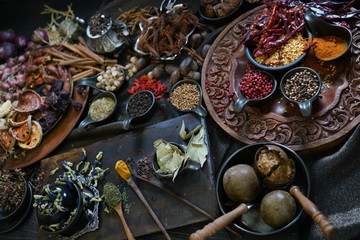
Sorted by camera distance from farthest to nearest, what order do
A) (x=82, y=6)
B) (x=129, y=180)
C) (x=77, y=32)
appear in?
(x=82, y=6) → (x=77, y=32) → (x=129, y=180)

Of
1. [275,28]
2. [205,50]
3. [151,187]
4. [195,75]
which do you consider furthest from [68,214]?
[275,28]

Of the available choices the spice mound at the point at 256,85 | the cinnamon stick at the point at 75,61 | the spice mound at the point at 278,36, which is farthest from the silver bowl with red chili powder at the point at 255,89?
the cinnamon stick at the point at 75,61

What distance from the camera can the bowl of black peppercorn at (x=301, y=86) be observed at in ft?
6.43

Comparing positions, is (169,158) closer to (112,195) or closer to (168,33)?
(112,195)

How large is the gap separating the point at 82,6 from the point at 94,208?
257cm

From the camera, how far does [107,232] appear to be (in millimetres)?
2207

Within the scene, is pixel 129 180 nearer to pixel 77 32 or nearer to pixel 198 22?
pixel 198 22

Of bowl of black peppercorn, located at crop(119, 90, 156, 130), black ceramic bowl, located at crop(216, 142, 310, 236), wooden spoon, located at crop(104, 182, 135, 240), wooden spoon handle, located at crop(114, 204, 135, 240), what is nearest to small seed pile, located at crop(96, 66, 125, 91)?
bowl of black peppercorn, located at crop(119, 90, 156, 130)

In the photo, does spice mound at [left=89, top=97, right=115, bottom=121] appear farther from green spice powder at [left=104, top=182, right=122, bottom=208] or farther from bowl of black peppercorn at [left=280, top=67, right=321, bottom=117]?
bowl of black peppercorn at [left=280, top=67, right=321, bottom=117]

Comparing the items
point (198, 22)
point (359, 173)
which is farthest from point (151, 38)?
point (359, 173)

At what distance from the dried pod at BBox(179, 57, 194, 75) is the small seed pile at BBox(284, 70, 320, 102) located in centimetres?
81

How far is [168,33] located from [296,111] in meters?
1.30

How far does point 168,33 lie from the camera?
281 cm

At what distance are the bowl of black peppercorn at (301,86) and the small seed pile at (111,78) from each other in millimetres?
1443
